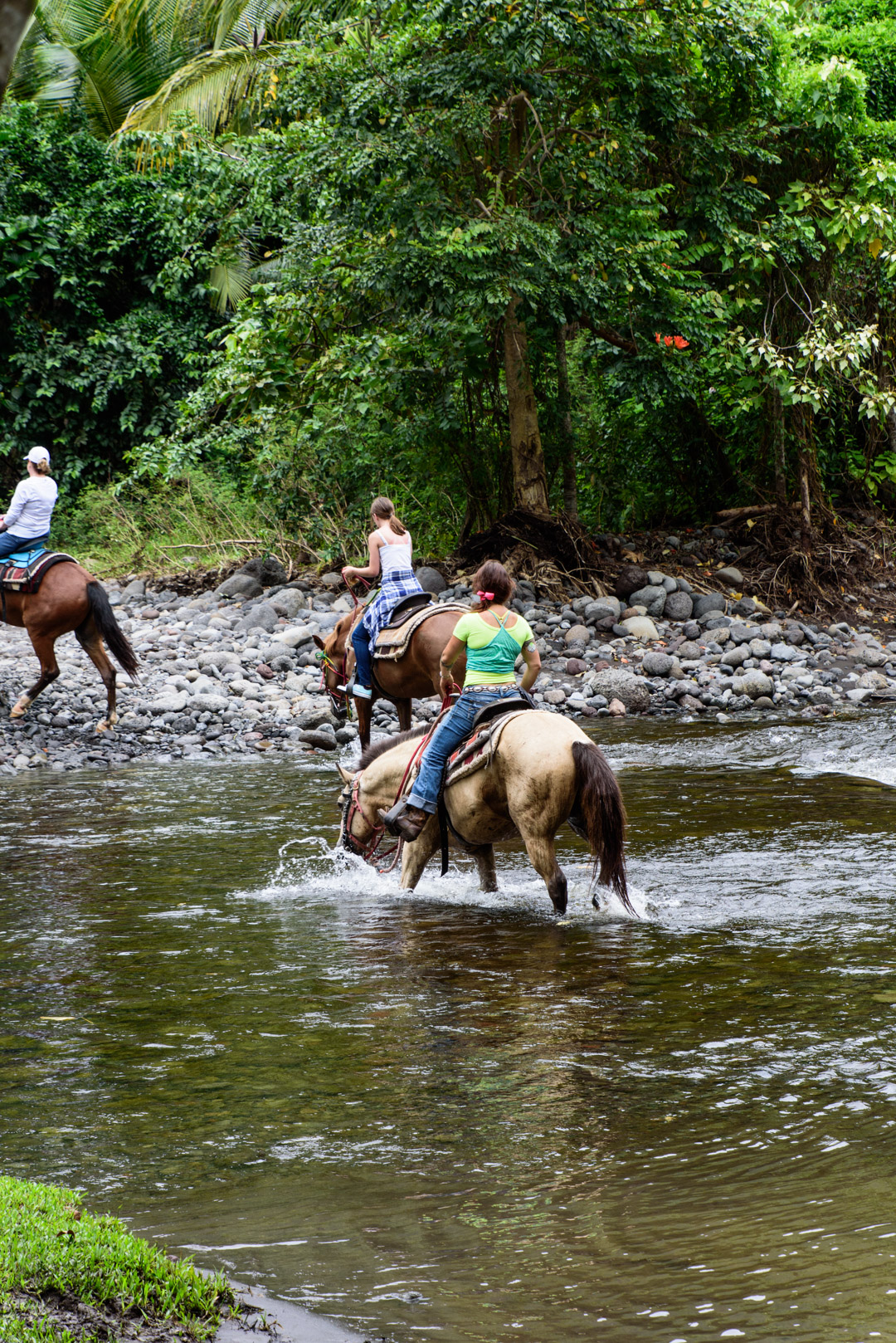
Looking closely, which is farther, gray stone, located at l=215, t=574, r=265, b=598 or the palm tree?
the palm tree

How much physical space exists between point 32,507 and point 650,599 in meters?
8.47

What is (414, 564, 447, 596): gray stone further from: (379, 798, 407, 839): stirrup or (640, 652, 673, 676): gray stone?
(379, 798, 407, 839): stirrup

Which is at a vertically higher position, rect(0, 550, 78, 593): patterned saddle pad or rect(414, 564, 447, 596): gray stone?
rect(0, 550, 78, 593): patterned saddle pad

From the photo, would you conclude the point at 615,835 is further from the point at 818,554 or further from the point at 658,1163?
the point at 818,554

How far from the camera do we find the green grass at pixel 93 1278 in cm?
281

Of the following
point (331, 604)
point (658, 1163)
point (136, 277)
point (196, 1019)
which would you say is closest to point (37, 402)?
point (136, 277)

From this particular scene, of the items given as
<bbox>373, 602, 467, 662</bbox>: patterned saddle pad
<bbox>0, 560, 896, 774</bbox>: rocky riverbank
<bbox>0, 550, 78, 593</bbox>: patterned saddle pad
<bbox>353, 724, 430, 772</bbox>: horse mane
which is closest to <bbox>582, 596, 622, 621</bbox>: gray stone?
<bbox>0, 560, 896, 774</bbox>: rocky riverbank

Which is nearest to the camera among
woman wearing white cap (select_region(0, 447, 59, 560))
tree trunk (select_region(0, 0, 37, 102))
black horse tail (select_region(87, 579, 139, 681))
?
tree trunk (select_region(0, 0, 37, 102))

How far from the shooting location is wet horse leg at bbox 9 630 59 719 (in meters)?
13.0

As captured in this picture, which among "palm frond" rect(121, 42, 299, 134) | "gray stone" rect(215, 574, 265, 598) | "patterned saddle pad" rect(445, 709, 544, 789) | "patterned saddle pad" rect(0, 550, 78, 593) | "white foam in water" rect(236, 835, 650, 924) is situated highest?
"palm frond" rect(121, 42, 299, 134)

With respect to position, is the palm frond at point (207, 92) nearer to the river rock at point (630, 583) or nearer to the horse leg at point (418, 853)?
the river rock at point (630, 583)

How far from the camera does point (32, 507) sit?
41.9 feet

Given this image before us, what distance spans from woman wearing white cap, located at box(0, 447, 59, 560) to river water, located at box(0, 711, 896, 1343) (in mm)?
5025

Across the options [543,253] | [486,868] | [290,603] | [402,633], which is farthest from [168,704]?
[486,868]
